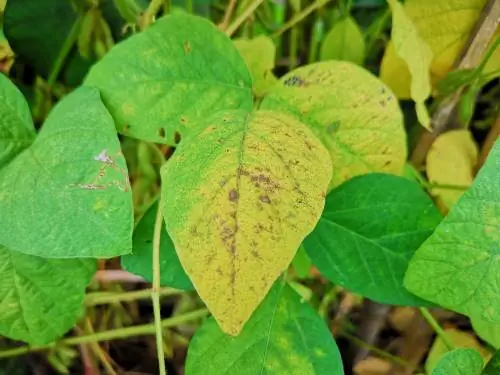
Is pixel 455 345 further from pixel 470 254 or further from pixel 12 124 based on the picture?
pixel 12 124

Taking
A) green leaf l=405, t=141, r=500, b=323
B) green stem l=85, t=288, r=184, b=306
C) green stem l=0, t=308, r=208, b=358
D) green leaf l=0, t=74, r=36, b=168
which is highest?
green leaf l=0, t=74, r=36, b=168

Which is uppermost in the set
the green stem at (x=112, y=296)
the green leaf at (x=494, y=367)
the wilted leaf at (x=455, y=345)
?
the green leaf at (x=494, y=367)

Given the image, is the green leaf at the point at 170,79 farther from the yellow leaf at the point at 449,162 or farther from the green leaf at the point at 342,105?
the yellow leaf at the point at 449,162

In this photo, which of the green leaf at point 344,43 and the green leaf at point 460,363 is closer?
the green leaf at point 460,363

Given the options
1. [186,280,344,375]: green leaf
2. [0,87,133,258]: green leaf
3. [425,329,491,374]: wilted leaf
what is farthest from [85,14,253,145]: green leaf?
[425,329,491,374]: wilted leaf

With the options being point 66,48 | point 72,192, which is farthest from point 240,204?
point 66,48

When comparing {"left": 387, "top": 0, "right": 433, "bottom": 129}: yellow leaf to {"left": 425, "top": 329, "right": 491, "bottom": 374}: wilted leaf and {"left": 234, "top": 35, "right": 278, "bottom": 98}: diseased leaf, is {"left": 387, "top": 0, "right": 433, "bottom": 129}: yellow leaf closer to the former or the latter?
{"left": 234, "top": 35, "right": 278, "bottom": 98}: diseased leaf

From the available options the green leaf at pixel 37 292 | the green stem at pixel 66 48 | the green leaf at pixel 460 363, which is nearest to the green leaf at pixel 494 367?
the green leaf at pixel 460 363
